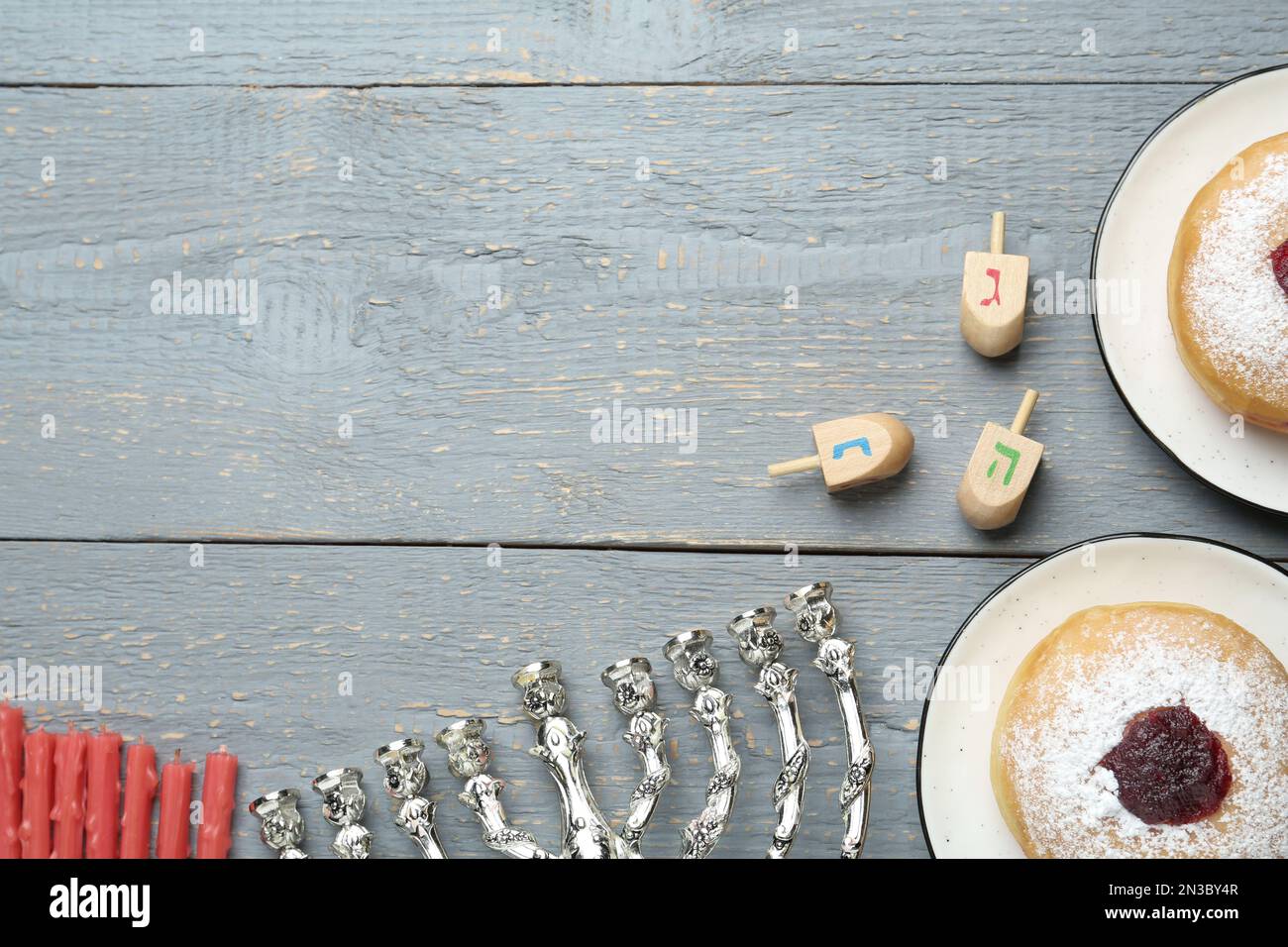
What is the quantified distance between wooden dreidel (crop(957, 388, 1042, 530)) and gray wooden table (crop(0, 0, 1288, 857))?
0.13ft

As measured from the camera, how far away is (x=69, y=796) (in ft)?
2.73

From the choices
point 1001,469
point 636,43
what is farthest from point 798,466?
point 636,43

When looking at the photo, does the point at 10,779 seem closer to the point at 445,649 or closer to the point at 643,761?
the point at 445,649

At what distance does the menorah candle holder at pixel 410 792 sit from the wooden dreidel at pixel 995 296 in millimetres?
545

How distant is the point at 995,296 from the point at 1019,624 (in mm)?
249

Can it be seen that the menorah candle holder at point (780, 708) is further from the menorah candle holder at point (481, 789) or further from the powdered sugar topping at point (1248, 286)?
the powdered sugar topping at point (1248, 286)

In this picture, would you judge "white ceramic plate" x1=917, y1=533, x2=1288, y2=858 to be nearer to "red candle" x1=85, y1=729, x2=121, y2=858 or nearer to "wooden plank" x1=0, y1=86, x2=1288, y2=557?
"wooden plank" x1=0, y1=86, x2=1288, y2=557

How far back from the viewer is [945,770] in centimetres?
77

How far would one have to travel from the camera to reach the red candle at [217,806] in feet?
2.70
